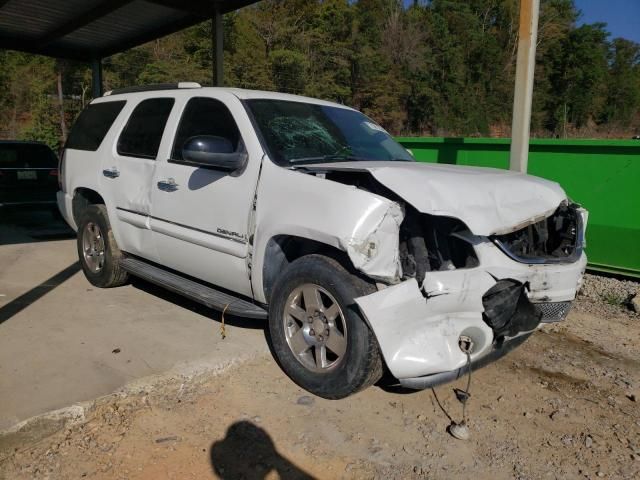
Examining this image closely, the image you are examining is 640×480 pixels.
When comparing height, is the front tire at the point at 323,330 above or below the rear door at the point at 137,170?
below

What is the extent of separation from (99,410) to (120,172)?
2.53 meters

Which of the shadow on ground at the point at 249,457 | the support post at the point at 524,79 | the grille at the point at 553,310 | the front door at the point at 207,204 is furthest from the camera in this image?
the support post at the point at 524,79

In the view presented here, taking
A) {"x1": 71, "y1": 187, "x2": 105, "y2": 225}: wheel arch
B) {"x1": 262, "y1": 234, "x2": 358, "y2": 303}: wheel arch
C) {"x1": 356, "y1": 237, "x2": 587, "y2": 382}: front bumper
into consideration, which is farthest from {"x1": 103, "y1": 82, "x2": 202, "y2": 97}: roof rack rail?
{"x1": 356, "y1": 237, "x2": 587, "y2": 382}: front bumper

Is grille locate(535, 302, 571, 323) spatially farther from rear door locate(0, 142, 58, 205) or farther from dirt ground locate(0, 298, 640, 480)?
rear door locate(0, 142, 58, 205)

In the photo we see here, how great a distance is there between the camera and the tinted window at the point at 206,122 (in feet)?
13.5

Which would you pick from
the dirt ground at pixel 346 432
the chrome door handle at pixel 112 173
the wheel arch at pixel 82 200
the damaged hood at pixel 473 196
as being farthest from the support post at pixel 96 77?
the damaged hood at pixel 473 196

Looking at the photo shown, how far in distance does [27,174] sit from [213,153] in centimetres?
694

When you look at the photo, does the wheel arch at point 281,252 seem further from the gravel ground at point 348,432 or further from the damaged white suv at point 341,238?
the gravel ground at point 348,432

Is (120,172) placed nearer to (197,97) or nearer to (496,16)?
(197,97)

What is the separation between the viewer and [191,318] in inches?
190

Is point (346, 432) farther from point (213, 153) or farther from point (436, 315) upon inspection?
point (213, 153)

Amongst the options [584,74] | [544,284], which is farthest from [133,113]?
[584,74]

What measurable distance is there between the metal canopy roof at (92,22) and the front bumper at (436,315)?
280 inches

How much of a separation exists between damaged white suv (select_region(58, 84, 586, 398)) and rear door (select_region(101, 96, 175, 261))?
2 cm
